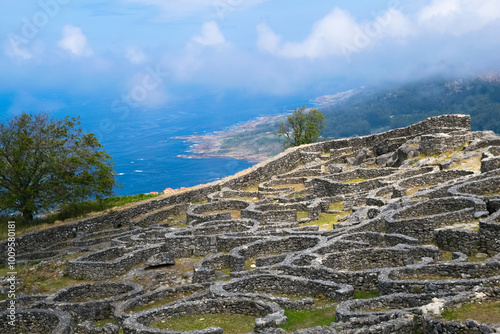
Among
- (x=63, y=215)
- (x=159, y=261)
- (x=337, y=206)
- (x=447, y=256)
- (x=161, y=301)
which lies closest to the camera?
(x=447, y=256)

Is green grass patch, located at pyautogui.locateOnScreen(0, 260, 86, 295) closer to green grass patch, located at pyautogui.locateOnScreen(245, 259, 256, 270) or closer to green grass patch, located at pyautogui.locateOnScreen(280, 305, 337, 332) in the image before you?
green grass patch, located at pyautogui.locateOnScreen(245, 259, 256, 270)

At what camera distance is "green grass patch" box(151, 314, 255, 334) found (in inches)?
756

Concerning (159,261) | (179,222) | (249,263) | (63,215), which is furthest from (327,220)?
(63,215)

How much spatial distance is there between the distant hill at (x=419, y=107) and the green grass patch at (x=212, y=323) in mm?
112869

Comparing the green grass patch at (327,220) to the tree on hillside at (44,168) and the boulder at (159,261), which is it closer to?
the boulder at (159,261)

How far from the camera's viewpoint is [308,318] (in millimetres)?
19062

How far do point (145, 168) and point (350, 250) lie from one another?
321ft

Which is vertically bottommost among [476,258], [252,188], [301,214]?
[476,258]

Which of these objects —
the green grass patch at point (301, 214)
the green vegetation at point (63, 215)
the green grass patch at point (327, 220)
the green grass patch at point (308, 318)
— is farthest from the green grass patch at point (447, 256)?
the green vegetation at point (63, 215)

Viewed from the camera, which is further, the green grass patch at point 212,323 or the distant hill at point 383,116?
the distant hill at point 383,116

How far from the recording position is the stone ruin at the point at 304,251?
18431 mm

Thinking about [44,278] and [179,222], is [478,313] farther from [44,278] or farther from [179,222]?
[179,222]

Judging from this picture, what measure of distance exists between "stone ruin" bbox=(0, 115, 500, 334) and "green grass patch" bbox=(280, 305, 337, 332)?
0.26 m

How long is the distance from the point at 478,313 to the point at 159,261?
19.3 meters
